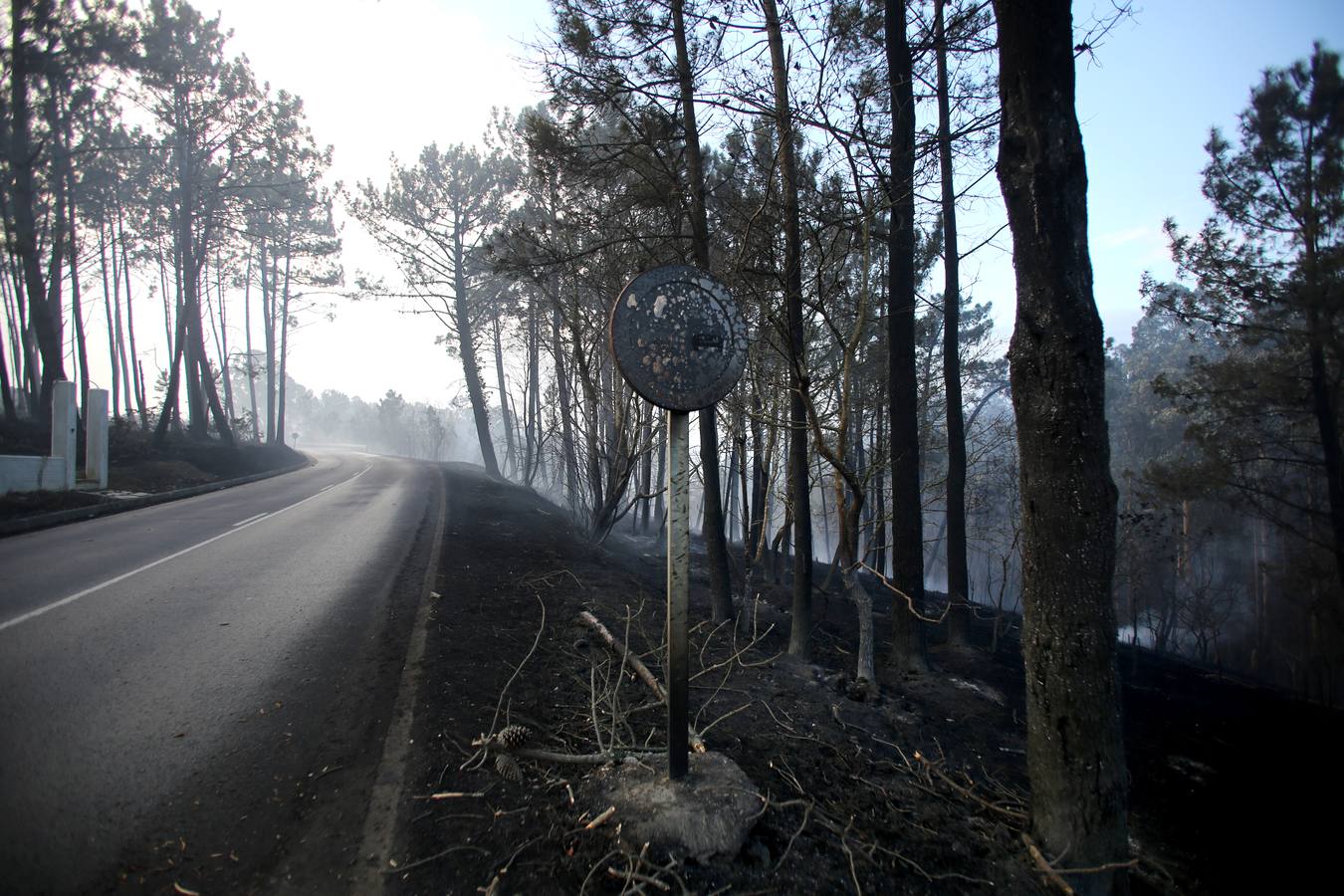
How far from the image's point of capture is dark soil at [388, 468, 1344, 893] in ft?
8.96

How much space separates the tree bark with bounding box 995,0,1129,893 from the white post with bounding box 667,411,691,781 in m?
1.73

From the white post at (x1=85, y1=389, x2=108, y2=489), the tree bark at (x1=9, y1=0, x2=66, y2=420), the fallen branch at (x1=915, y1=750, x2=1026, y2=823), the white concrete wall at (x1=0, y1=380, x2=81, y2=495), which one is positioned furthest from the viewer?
the tree bark at (x1=9, y1=0, x2=66, y2=420)

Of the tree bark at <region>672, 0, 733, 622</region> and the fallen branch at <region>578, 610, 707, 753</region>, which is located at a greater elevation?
the tree bark at <region>672, 0, 733, 622</region>

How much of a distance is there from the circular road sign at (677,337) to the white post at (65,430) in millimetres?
15954

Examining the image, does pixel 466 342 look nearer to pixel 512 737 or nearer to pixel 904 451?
pixel 904 451

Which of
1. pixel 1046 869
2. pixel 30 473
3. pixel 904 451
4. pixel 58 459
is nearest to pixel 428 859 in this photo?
pixel 1046 869

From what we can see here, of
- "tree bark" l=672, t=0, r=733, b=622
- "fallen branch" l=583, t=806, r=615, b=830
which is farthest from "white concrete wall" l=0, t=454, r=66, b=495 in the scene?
"fallen branch" l=583, t=806, r=615, b=830

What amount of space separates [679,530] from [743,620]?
19.5 feet

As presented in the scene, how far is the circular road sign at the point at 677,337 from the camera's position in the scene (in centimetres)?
303

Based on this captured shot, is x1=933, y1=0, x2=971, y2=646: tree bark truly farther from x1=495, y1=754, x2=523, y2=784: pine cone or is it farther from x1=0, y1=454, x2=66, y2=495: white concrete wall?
x1=0, y1=454, x2=66, y2=495: white concrete wall

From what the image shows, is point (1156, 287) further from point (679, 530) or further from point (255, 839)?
point (255, 839)

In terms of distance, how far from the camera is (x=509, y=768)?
3.27 m

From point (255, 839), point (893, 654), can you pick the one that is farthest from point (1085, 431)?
point (893, 654)

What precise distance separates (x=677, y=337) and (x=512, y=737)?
2384mm
